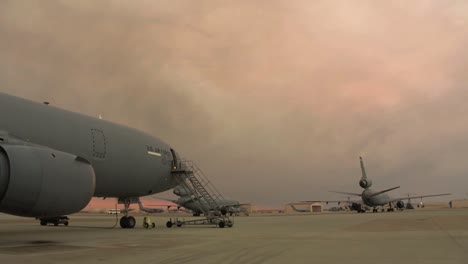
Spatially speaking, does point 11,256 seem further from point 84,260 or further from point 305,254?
point 305,254

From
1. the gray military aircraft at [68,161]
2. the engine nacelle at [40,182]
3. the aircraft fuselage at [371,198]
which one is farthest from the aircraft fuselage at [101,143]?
the aircraft fuselage at [371,198]

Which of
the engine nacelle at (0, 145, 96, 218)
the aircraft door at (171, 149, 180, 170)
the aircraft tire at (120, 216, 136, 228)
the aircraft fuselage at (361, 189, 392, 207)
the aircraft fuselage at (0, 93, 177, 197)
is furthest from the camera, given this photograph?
the aircraft fuselage at (361, 189, 392, 207)

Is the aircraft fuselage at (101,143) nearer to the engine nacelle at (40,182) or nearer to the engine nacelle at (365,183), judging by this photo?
the engine nacelle at (40,182)

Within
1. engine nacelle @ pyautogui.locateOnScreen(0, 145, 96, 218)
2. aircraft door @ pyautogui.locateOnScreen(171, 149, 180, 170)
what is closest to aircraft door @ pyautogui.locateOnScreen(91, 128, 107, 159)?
engine nacelle @ pyautogui.locateOnScreen(0, 145, 96, 218)

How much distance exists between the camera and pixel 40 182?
12.7m

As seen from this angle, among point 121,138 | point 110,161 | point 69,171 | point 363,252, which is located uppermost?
point 121,138

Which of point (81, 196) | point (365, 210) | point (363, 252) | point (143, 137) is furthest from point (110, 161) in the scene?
point (365, 210)

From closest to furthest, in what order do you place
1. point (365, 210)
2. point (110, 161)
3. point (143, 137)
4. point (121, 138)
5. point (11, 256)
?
1. point (11, 256)
2. point (110, 161)
3. point (121, 138)
4. point (143, 137)
5. point (365, 210)

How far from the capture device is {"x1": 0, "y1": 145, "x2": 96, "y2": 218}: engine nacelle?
1220cm

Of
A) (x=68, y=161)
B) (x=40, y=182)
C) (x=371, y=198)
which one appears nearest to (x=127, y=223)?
(x=68, y=161)

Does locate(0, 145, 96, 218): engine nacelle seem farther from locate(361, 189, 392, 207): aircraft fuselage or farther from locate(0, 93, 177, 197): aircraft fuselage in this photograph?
locate(361, 189, 392, 207): aircraft fuselage

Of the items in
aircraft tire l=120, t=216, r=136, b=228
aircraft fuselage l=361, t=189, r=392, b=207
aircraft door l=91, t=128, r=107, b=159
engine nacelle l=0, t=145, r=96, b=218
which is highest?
aircraft door l=91, t=128, r=107, b=159

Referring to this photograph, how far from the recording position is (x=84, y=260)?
32.5ft

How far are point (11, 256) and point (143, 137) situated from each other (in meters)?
14.8
